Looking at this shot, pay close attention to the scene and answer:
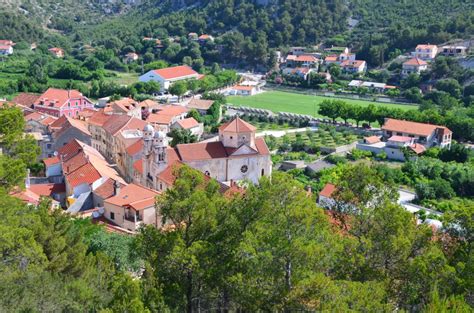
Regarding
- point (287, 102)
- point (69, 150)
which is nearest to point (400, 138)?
point (287, 102)

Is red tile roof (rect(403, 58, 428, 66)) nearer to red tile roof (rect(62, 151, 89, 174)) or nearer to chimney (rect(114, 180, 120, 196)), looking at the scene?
red tile roof (rect(62, 151, 89, 174))

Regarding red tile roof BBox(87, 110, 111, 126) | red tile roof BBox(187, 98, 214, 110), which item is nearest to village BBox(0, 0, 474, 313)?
red tile roof BBox(87, 110, 111, 126)

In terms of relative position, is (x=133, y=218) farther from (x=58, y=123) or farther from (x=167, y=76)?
(x=167, y=76)

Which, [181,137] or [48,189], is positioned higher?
[48,189]

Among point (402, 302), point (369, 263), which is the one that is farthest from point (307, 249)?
point (402, 302)

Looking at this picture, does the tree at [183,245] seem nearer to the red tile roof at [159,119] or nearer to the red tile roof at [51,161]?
the red tile roof at [51,161]

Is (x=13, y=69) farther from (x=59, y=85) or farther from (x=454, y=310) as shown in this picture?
(x=454, y=310)
